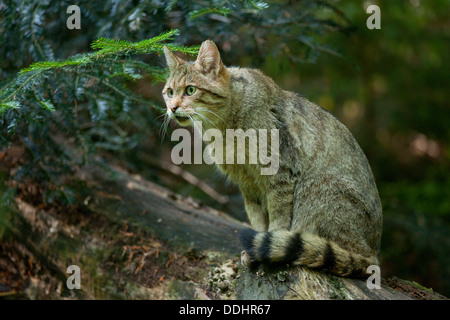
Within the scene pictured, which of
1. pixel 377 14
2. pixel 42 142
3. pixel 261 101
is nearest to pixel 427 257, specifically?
pixel 377 14

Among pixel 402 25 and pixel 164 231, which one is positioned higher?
pixel 402 25

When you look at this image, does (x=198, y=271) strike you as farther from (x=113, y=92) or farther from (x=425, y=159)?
(x=425, y=159)

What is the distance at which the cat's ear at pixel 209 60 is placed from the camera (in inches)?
155

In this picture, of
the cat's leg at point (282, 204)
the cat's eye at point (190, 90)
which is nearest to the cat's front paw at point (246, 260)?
the cat's leg at point (282, 204)

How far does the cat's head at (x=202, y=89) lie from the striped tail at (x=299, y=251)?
123cm

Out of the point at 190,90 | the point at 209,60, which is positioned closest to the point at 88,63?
the point at 190,90

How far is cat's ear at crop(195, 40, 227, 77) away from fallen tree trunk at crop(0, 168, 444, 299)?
1.73 m

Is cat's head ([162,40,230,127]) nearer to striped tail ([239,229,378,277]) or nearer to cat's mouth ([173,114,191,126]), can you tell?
cat's mouth ([173,114,191,126])

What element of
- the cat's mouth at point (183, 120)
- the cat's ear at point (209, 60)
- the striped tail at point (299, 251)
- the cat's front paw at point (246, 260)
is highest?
the cat's ear at point (209, 60)

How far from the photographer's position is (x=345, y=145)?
4.09 metres

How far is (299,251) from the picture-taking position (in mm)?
3400

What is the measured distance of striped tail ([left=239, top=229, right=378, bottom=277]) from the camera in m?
3.38

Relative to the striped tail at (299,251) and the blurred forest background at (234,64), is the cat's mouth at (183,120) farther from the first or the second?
the striped tail at (299,251)
